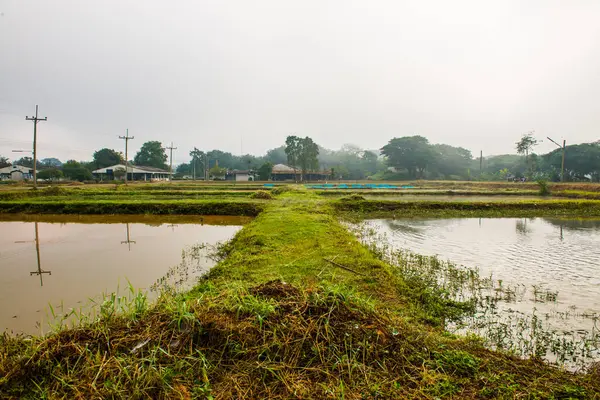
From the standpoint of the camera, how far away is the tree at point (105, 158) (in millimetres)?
53000

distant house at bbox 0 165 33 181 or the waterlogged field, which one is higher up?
distant house at bbox 0 165 33 181

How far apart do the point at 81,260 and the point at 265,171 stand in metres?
41.9

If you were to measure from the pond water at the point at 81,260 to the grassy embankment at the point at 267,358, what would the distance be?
4.60 ft

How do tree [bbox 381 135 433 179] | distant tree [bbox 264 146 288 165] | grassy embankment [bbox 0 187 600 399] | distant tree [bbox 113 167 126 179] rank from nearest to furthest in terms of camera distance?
grassy embankment [bbox 0 187 600 399], distant tree [bbox 113 167 126 179], tree [bbox 381 135 433 179], distant tree [bbox 264 146 288 165]

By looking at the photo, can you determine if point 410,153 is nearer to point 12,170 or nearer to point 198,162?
point 198,162

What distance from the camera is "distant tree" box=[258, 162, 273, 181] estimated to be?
48688mm

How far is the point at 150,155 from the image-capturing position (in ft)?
211

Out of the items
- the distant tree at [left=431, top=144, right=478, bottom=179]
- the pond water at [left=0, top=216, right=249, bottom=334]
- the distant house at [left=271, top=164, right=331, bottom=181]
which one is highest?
the distant tree at [left=431, top=144, right=478, bottom=179]

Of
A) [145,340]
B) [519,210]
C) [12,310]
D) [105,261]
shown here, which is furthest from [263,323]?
[519,210]

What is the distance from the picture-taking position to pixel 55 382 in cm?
246

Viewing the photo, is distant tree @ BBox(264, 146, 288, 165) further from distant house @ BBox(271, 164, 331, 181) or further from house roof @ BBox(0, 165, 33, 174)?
house roof @ BBox(0, 165, 33, 174)

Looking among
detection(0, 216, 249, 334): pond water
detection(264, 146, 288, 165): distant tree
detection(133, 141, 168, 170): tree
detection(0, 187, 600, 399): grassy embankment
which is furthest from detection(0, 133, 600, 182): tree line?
detection(0, 187, 600, 399): grassy embankment

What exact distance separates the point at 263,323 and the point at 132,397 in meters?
1.13

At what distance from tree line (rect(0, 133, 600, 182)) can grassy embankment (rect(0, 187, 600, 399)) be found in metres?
44.5
